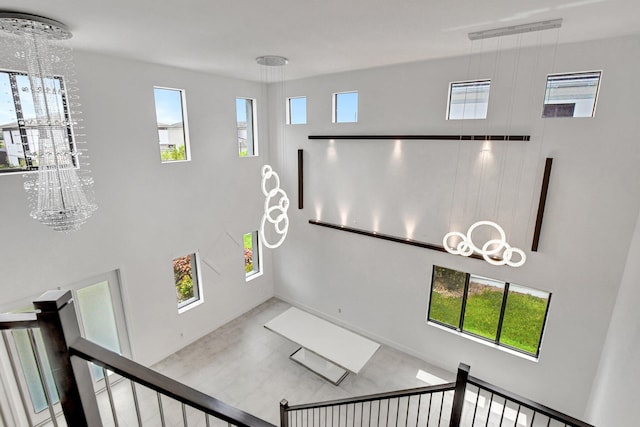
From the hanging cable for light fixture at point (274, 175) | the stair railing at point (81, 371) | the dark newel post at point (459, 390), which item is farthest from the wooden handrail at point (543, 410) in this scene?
the hanging cable for light fixture at point (274, 175)

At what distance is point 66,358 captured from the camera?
158 cm

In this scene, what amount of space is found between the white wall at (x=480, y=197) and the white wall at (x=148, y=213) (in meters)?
1.66

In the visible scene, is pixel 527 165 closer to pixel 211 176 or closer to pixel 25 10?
pixel 211 176

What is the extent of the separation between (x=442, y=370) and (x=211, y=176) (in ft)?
20.5

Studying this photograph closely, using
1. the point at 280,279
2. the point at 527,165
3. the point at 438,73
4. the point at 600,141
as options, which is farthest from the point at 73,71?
the point at 600,141

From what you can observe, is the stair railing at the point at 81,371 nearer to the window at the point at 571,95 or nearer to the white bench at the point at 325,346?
the white bench at the point at 325,346

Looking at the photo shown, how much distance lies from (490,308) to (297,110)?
587 cm

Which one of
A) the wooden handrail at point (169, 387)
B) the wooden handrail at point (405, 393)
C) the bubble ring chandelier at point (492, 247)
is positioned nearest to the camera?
the wooden handrail at point (169, 387)

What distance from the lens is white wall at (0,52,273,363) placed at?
466cm

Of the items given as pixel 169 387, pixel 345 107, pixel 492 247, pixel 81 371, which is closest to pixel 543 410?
pixel 169 387

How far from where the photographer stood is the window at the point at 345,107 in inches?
261

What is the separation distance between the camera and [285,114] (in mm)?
7676

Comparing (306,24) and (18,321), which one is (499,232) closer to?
(306,24)

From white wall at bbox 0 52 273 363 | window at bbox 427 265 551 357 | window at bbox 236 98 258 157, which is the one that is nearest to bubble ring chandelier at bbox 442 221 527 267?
window at bbox 427 265 551 357
